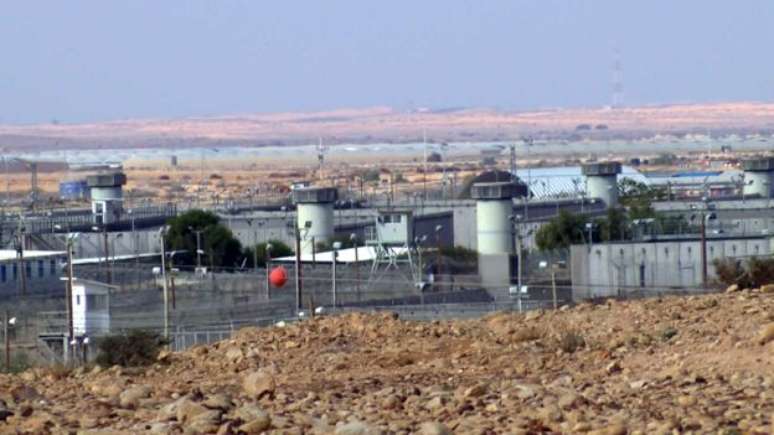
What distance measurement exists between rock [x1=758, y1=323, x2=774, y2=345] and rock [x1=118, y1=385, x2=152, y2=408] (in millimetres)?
3192

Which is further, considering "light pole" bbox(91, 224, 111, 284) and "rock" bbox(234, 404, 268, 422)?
"light pole" bbox(91, 224, 111, 284)

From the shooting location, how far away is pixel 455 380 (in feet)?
32.5

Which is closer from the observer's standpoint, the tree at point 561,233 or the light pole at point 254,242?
the tree at point 561,233

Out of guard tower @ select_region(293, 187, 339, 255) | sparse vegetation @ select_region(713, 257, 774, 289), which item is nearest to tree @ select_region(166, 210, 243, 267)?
guard tower @ select_region(293, 187, 339, 255)

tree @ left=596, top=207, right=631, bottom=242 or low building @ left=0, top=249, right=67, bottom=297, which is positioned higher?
tree @ left=596, top=207, right=631, bottom=242

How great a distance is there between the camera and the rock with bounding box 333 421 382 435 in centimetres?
745

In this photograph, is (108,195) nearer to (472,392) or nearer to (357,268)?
(357,268)

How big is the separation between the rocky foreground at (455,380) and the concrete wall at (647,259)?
1416 cm

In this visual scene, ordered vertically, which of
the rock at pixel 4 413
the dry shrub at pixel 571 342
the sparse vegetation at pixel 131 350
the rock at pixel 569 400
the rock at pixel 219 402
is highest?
the dry shrub at pixel 571 342

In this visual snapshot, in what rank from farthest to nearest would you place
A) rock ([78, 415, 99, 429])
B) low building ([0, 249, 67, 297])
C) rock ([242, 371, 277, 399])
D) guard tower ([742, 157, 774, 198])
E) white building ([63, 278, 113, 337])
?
guard tower ([742, 157, 774, 198]) → low building ([0, 249, 67, 297]) → white building ([63, 278, 113, 337]) → rock ([242, 371, 277, 399]) → rock ([78, 415, 99, 429])

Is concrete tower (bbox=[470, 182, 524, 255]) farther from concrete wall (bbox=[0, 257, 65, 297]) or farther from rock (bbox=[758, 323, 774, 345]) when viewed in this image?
rock (bbox=[758, 323, 774, 345])

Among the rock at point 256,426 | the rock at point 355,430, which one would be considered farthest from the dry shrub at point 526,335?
the rock at point 355,430

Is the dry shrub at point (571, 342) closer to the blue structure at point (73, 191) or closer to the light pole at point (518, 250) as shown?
the light pole at point (518, 250)

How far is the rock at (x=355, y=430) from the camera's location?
7.45 metres
